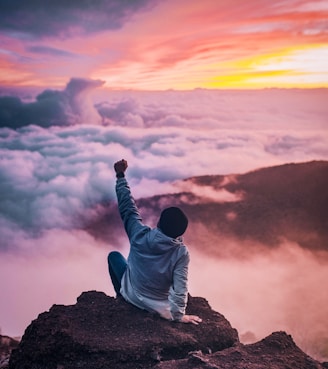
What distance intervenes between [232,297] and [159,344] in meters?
41.6

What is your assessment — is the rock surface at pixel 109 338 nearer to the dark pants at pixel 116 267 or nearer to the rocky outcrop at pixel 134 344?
the rocky outcrop at pixel 134 344

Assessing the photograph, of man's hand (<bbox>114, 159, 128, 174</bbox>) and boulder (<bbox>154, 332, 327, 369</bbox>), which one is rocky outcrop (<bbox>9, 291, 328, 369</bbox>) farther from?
man's hand (<bbox>114, 159, 128, 174</bbox>)

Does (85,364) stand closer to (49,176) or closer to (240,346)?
(240,346)

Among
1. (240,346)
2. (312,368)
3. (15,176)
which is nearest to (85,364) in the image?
(240,346)

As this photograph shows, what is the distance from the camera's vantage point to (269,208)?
3008 centimetres

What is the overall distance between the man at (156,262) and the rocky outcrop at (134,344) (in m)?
0.13

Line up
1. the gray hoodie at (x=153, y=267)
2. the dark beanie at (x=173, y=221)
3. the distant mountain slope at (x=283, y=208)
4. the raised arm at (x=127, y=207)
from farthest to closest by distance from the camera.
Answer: the distant mountain slope at (x=283, y=208) < the raised arm at (x=127, y=207) < the gray hoodie at (x=153, y=267) < the dark beanie at (x=173, y=221)

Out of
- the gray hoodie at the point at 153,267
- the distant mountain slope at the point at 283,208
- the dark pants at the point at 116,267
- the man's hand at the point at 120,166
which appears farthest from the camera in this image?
the distant mountain slope at the point at 283,208

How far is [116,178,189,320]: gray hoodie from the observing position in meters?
3.55

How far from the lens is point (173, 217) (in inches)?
135

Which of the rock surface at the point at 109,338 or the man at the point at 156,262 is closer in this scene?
the rock surface at the point at 109,338

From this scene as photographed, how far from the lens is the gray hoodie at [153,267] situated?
355cm

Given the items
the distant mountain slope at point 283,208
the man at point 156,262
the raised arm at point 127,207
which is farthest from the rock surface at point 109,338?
the distant mountain slope at point 283,208

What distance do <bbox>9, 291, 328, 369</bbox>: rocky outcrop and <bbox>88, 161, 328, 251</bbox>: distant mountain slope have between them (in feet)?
81.4
